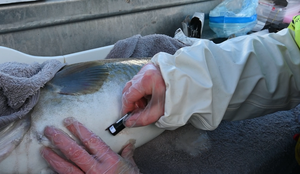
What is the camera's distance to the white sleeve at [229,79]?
98 centimetres

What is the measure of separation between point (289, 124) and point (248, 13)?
1582mm

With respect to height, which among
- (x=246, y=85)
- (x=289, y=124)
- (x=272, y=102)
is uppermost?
(x=246, y=85)

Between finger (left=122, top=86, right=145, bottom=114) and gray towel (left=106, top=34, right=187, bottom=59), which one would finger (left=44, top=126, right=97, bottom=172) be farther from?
gray towel (left=106, top=34, right=187, bottom=59)

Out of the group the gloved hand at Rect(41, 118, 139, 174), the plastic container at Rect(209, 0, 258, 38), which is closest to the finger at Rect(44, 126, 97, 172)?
the gloved hand at Rect(41, 118, 139, 174)

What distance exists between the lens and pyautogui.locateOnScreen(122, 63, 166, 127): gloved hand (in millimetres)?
989

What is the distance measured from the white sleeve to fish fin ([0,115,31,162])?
0.51 metres

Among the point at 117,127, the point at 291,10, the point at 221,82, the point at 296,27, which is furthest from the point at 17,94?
the point at 291,10

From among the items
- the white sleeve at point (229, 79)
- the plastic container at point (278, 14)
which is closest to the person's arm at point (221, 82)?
the white sleeve at point (229, 79)

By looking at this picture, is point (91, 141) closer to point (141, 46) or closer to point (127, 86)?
point (127, 86)

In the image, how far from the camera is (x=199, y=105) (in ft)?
3.25

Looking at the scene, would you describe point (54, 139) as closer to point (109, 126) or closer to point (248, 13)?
point (109, 126)

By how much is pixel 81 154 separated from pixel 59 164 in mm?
84

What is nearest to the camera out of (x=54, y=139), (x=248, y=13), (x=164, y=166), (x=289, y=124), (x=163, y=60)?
(x=54, y=139)

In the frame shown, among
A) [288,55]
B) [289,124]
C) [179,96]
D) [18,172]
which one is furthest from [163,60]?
[289,124]
